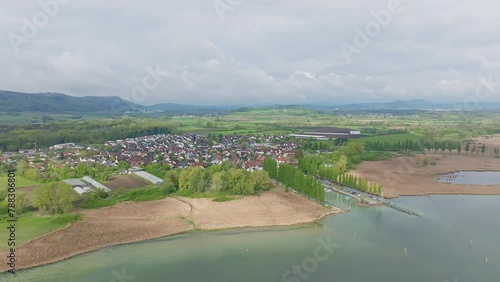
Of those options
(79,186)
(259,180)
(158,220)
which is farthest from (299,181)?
(79,186)

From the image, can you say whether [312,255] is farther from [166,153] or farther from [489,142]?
[489,142]

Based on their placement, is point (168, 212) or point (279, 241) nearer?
point (279, 241)

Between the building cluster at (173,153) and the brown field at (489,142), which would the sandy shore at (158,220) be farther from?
the brown field at (489,142)

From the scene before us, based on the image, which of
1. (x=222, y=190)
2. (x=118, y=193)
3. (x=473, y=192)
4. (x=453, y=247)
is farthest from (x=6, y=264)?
(x=473, y=192)

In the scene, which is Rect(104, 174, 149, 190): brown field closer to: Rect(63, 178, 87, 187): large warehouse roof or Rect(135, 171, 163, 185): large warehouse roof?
Rect(135, 171, 163, 185): large warehouse roof

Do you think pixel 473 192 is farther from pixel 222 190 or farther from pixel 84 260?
pixel 84 260

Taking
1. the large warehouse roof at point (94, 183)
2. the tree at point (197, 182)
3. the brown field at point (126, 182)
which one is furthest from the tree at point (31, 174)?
the tree at point (197, 182)

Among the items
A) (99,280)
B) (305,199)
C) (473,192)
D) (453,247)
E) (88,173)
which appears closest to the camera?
(99,280)
